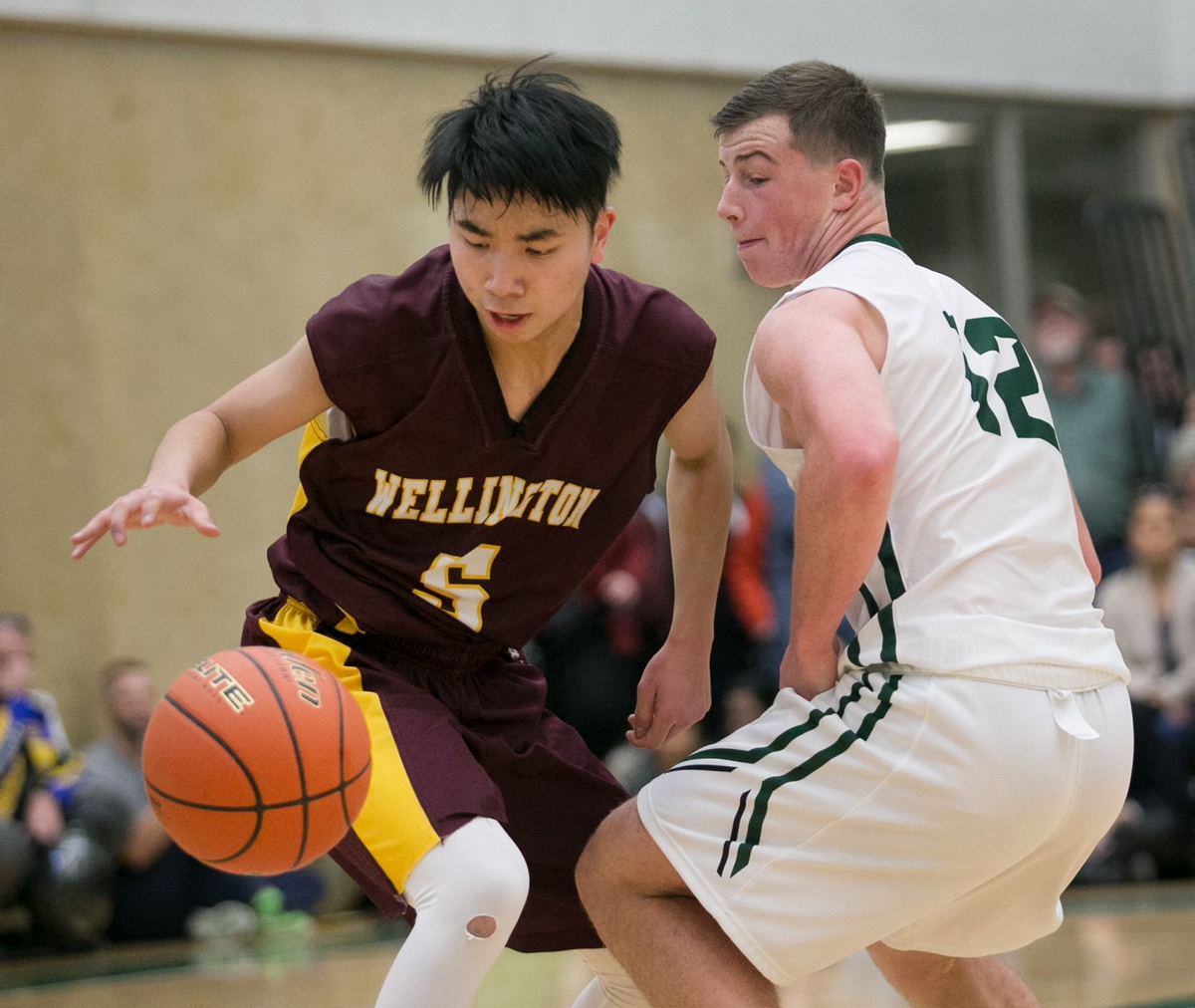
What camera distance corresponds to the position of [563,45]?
10.2 metres

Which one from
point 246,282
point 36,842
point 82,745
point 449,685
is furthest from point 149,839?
point 449,685

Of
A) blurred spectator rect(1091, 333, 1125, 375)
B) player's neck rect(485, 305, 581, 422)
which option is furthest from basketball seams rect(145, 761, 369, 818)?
blurred spectator rect(1091, 333, 1125, 375)

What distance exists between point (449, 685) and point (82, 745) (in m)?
5.87

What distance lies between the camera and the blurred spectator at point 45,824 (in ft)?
23.3

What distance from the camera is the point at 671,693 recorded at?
149 inches

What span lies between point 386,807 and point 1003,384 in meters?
1.41

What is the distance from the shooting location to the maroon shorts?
3.35 metres

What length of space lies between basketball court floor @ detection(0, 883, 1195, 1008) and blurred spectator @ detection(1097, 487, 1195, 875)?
0.36 meters

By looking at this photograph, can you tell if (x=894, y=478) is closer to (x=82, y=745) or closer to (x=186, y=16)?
(x=82, y=745)

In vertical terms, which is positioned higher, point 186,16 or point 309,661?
point 186,16

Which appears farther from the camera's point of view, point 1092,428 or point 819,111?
point 1092,428

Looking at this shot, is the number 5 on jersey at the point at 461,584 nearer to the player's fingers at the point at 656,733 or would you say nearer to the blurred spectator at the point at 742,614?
the player's fingers at the point at 656,733

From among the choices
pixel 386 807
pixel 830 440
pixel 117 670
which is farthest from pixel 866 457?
pixel 117 670

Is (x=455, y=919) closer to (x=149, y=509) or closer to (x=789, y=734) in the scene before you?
(x=789, y=734)
